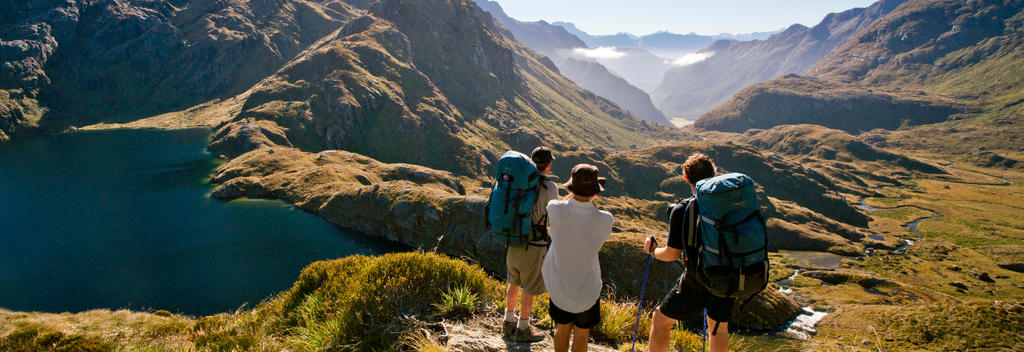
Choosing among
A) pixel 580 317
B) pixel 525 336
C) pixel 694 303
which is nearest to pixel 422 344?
pixel 525 336

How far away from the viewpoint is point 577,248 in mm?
6168

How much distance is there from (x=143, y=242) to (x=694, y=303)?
8404 centimetres

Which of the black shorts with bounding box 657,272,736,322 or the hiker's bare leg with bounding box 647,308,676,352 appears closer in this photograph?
the black shorts with bounding box 657,272,736,322

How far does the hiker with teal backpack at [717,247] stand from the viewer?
5.77m

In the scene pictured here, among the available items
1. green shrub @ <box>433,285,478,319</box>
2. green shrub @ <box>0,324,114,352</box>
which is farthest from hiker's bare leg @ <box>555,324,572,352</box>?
green shrub @ <box>0,324,114,352</box>

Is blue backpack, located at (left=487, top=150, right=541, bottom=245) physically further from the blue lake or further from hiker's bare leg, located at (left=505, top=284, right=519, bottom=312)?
the blue lake

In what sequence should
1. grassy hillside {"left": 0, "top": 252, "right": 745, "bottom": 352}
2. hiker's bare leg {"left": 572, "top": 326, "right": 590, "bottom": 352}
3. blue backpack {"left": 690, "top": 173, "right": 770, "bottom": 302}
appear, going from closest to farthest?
blue backpack {"left": 690, "top": 173, "right": 770, "bottom": 302} < hiker's bare leg {"left": 572, "top": 326, "right": 590, "bottom": 352} < grassy hillside {"left": 0, "top": 252, "right": 745, "bottom": 352}

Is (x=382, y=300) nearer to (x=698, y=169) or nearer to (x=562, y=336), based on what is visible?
(x=562, y=336)

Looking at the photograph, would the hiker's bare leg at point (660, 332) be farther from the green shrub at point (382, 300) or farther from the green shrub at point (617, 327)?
the green shrub at point (382, 300)

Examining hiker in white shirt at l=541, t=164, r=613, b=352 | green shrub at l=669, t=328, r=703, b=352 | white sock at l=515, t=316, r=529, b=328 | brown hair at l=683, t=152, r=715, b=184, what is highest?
brown hair at l=683, t=152, r=715, b=184

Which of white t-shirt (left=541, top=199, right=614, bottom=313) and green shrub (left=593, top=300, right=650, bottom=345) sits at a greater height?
white t-shirt (left=541, top=199, right=614, bottom=313)

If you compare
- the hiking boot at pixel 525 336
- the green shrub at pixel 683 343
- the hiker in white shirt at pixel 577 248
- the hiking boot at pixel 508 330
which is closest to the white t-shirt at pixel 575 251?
the hiker in white shirt at pixel 577 248

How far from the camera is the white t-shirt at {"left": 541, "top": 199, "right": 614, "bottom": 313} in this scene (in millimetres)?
6078

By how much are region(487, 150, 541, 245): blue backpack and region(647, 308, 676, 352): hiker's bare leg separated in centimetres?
284
